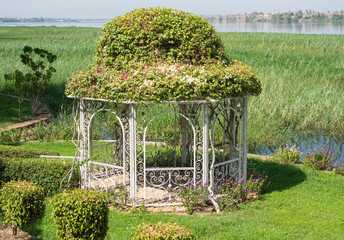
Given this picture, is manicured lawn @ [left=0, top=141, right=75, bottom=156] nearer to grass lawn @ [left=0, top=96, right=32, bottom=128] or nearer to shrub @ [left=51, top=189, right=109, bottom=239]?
grass lawn @ [left=0, top=96, right=32, bottom=128]

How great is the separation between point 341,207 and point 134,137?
14.9 ft

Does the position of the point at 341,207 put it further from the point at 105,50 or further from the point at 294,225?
the point at 105,50

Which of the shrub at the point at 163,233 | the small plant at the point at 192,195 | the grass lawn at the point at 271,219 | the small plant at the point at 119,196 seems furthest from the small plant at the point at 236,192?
the shrub at the point at 163,233

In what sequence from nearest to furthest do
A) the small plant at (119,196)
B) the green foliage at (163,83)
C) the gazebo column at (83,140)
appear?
1. the green foliage at (163,83)
2. the small plant at (119,196)
3. the gazebo column at (83,140)

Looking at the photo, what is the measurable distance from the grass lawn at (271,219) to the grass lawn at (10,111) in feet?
33.1

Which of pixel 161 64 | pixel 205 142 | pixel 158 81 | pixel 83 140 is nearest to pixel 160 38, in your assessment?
pixel 161 64

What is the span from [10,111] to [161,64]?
12795 mm

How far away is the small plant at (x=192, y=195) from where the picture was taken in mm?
8919

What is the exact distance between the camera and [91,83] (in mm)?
9289

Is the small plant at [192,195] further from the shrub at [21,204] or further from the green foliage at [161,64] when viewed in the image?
the shrub at [21,204]

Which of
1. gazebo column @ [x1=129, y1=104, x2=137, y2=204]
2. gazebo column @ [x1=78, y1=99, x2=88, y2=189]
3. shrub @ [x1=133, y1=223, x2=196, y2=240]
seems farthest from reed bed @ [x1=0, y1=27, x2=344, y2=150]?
shrub @ [x1=133, y1=223, x2=196, y2=240]

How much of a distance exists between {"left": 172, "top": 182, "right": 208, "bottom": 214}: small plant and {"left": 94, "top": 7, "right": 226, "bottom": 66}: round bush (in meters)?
2.53

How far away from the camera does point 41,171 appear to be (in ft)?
32.8

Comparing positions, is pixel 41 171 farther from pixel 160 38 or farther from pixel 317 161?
pixel 317 161
